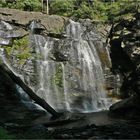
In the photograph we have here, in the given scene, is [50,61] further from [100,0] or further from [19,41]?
[100,0]

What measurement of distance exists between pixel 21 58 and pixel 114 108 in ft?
29.2

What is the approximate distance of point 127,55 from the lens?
33625mm

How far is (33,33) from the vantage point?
3381cm

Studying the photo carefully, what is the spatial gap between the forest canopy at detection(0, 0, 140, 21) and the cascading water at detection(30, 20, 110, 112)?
6928 mm

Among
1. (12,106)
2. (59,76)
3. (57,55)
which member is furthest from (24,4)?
(12,106)

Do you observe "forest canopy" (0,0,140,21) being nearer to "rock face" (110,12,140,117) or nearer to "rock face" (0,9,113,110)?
"rock face" (110,12,140,117)

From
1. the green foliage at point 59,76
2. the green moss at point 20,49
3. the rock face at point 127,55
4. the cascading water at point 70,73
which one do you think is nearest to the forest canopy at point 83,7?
the rock face at point 127,55

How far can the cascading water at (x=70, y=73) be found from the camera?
30922 millimetres

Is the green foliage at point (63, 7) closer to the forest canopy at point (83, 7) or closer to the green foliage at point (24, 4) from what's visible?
the forest canopy at point (83, 7)

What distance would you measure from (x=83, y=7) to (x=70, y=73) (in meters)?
13.7

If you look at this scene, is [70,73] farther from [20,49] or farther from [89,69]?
[20,49]

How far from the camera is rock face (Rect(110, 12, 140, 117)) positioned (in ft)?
90.9

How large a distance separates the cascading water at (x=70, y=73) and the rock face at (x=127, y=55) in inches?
76.3

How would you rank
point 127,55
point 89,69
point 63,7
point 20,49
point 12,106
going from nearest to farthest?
point 12,106 < point 20,49 < point 89,69 < point 127,55 < point 63,7
